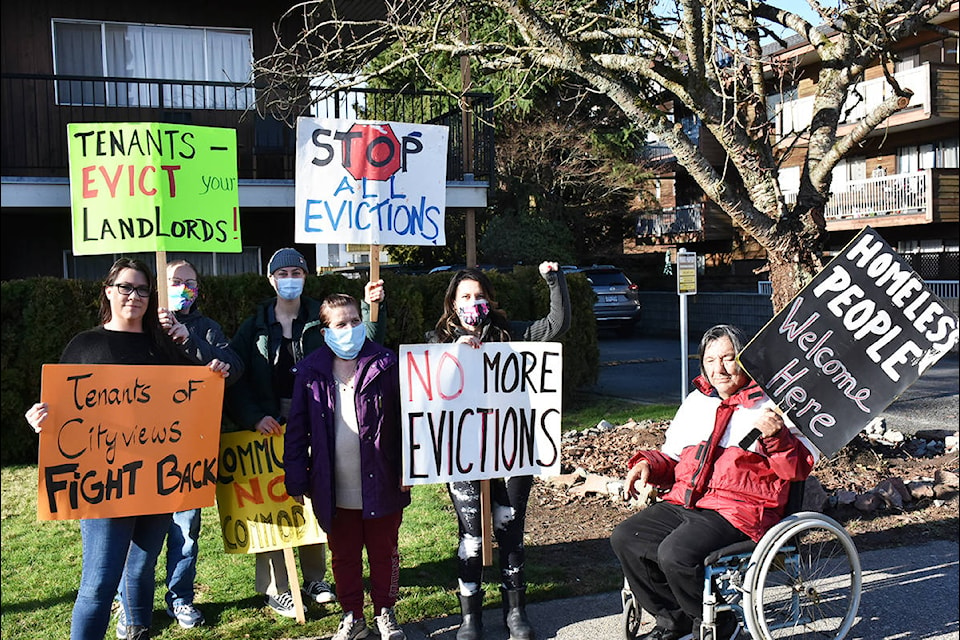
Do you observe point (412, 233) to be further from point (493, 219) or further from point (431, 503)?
point (493, 219)

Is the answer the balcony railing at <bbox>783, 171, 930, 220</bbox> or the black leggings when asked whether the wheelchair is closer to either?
the black leggings

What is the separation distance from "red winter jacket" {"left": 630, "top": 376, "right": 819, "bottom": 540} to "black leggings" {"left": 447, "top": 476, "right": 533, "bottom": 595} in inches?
26.7

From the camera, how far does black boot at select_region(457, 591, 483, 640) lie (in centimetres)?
447

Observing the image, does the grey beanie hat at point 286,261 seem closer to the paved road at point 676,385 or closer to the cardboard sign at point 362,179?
the cardboard sign at point 362,179

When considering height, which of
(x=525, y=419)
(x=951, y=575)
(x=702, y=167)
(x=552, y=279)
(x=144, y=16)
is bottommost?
(x=951, y=575)

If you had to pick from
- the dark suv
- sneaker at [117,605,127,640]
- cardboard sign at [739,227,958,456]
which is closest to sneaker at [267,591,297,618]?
sneaker at [117,605,127,640]

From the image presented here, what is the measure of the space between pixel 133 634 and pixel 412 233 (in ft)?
8.03

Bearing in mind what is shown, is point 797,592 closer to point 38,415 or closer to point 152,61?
point 38,415

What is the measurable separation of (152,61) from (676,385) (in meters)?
9.65

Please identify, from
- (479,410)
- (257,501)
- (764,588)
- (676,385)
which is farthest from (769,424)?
(676,385)

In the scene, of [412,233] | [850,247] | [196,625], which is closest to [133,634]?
[196,625]

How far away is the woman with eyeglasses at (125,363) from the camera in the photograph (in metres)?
3.80

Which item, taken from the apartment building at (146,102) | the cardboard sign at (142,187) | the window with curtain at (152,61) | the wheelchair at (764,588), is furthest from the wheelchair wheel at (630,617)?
the window with curtain at (152,61)

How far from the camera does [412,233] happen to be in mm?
5055
